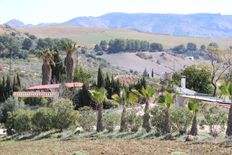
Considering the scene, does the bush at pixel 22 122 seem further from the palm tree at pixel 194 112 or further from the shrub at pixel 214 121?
the shrub at pixel 214 121

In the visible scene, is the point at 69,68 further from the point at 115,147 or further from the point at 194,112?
the point at 115,147

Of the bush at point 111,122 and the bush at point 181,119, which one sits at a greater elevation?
the bush at point 181,119

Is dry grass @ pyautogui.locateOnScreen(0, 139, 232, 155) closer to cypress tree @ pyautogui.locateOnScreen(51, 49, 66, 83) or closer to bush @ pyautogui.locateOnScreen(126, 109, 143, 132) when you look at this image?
bush @ pyautogui.locateOnScreen(126, 109, 143, 132)

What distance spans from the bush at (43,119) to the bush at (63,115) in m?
0.35

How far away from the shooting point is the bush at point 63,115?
36.3m

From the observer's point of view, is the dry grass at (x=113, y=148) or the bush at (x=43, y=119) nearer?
the dry grass at (x=113, y=148)

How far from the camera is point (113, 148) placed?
26844 mm

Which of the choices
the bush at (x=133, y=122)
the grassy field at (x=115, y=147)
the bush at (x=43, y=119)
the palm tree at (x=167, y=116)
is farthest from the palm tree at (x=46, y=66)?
the grassy field at (x=115, y=147)

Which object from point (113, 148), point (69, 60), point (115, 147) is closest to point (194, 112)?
point (115, 147)

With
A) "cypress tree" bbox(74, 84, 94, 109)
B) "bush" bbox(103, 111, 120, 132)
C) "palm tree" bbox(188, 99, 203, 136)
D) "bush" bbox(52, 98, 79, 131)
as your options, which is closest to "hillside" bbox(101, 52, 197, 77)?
"cypress tree" bbox(74, 84, 94, 109)

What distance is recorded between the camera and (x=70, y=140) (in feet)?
103

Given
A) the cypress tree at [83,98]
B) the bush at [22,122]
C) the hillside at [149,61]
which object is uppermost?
the bush at [22,122]

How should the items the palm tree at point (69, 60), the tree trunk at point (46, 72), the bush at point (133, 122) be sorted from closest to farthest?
the bush at point (133, 122), the tree trunk at point (46, 72), the palm tree at point (69, 60)

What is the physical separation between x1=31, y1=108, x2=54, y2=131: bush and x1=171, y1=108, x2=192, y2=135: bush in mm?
8798
